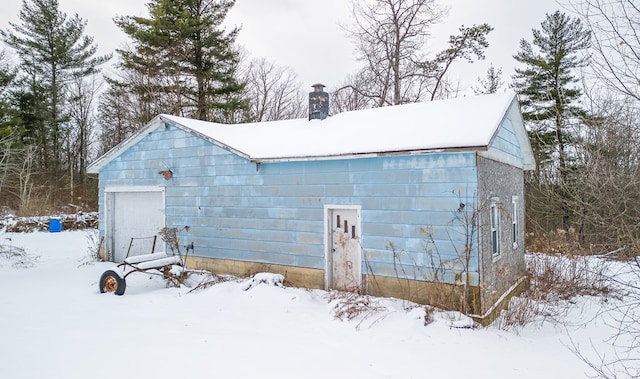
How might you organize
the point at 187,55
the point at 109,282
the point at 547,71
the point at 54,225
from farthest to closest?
the point at 187,55 < the point at 54,225 < the point at 547,71 < the point at 109,282

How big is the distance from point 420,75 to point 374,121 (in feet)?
37.5

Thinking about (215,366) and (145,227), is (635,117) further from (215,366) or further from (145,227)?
(145,227)

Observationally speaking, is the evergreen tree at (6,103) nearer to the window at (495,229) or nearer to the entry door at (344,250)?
the entry door at (344,250)

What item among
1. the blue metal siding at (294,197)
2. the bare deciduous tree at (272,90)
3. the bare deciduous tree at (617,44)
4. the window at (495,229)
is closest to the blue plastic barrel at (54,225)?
the blue metal siding at (294,197)

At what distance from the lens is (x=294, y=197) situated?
823 centimetres

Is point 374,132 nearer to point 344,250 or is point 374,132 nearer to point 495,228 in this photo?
point 344,250

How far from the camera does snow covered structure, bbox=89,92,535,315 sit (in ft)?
21.6

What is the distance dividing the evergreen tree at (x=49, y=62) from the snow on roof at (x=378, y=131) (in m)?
20.4

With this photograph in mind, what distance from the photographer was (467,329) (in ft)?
19.5

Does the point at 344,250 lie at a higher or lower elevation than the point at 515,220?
lower

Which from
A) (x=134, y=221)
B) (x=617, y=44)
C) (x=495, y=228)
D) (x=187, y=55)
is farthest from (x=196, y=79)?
(x=617, y=44)

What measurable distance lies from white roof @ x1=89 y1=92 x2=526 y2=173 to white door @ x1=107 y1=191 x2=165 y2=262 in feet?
4.66

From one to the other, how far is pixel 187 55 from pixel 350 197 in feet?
54.0

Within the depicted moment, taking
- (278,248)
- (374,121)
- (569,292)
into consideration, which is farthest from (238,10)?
(569,292)
